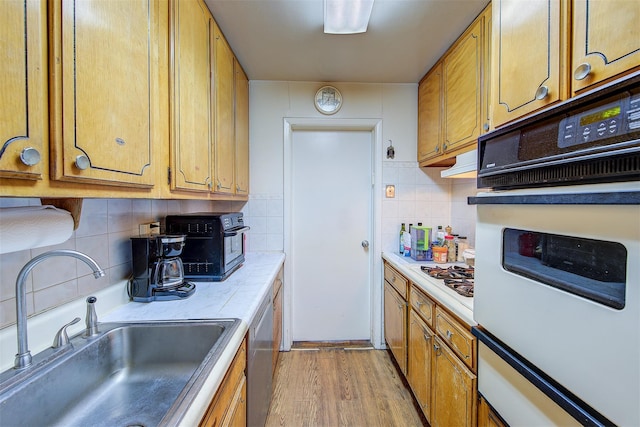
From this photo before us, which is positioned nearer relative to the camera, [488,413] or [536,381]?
[536,381]

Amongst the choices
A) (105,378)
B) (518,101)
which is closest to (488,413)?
(518,101)

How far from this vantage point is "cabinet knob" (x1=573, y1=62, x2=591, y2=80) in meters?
0.69

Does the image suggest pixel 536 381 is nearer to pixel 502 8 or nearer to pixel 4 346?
pixel 502 8

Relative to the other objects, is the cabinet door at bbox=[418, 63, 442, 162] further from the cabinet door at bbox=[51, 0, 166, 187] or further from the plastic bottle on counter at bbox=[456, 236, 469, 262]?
the cabinet door at bbox=[51, 0, 166, 187]

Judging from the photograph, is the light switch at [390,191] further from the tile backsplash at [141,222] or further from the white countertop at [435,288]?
the white countertop at [435,288]

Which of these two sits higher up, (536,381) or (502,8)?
(502,8)

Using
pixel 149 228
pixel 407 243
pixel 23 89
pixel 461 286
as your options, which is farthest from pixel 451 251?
pixel 23 89

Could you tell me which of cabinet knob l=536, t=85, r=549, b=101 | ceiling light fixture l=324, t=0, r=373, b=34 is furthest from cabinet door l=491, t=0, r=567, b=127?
ceiling light fixture l=324, t=0, r=373, b=34

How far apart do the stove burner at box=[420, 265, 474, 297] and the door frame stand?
640 mm

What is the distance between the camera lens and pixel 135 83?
86 centimetres

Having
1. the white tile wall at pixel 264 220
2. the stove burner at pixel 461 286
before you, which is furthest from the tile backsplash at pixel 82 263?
the stove burner at pixel 461 286

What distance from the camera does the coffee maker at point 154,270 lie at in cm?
121

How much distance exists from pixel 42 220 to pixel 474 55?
6.85 ft

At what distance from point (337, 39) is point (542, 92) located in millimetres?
1312
